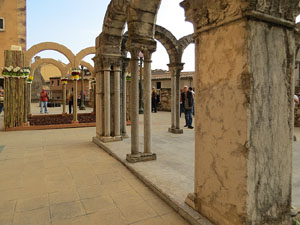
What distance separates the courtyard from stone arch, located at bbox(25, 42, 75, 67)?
6624 millimetres

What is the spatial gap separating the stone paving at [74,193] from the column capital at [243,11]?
1.77 meters

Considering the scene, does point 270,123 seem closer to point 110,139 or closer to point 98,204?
point 98,204

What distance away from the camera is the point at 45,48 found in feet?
33.9

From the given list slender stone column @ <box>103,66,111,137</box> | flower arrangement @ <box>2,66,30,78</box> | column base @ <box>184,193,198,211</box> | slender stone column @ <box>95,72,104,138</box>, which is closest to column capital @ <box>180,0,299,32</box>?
column base @ <box>184,193,198,211</box>

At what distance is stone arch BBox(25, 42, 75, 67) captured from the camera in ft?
33.4

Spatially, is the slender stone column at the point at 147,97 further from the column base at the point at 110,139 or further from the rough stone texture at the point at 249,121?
the rough stone texture at the point at 249,121

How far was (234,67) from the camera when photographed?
1.65 meters

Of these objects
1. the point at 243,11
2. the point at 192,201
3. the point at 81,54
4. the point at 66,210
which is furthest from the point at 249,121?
the point at 81,54

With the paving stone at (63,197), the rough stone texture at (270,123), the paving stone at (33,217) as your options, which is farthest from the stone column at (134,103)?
the rough stone texture at (270,123)

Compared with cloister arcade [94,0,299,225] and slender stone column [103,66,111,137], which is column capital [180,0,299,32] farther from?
slender stone column [103,66,111,137]

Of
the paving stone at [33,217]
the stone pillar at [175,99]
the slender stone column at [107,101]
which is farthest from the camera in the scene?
the stone pillar at [175,99]

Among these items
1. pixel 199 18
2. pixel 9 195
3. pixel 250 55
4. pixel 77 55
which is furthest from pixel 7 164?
pixel 77 55

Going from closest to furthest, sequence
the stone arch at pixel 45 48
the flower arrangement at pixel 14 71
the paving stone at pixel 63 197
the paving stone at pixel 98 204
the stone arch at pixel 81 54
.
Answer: the paving stone at pixel 98 204 < the paving stone at pixel 63 197 < the flower arrangement at pixel 14 71 < the stone arch at pixel 45 48 < the stone arch at pixel 81 54

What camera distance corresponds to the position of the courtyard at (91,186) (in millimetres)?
2242
